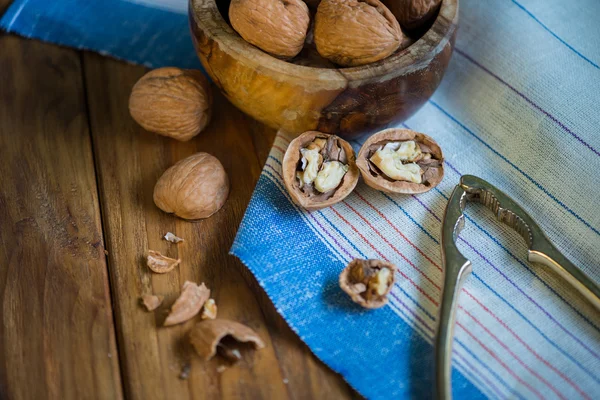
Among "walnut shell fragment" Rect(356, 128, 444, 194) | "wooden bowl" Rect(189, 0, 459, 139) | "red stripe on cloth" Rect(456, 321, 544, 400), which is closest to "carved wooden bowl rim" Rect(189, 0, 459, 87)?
"wooden bowl" Rect(189, 0, 459, 139)

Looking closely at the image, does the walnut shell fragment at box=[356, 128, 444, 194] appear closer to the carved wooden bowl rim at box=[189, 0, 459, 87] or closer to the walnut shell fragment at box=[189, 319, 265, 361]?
the carved wooden bowl rim at box=[189, 0, 459, 87]

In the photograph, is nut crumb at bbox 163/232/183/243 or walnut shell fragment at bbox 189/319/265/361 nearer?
walnut shell fragment at bbox 189/319/265/361

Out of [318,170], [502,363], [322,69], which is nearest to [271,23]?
[322,69]

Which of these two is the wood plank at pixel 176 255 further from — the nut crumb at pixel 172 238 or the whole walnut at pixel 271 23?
the whole walnut at pixel 271 23

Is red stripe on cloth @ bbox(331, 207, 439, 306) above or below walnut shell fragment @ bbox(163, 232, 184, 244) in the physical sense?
above

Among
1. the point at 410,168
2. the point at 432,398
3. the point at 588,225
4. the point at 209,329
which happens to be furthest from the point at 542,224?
the point at 209,329

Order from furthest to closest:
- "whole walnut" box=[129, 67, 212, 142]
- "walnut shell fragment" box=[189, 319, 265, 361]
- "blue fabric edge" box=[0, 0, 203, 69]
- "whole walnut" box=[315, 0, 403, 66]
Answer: "blue fabric edge" box=[0, 0, 203, 69] < "whole walnut" box=[129, 67, 212, 142] < "whole walnut" box=[315, 0, 403, 66] < "walnut shell fragment" box=[189, 319, 265, 361]

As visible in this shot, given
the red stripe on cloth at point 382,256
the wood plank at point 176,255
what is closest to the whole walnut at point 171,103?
the wood plank at point 176,255

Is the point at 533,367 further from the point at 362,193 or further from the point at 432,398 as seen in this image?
the point at 362,193
